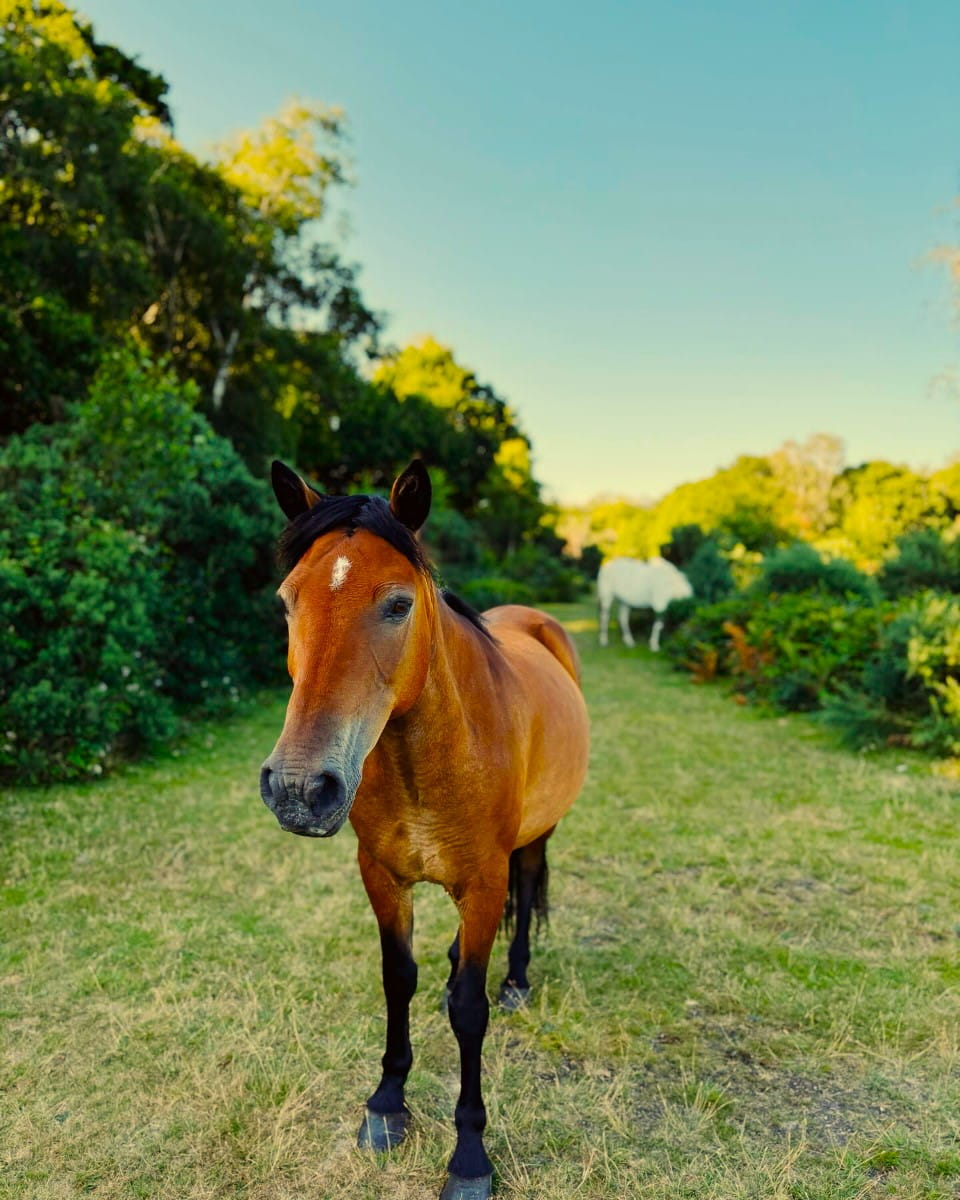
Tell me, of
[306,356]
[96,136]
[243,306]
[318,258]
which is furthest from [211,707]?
[318,258]

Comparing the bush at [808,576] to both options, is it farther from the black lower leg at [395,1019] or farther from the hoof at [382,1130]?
the hoof at [382,1130]

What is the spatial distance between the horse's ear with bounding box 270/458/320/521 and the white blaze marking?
0.30m

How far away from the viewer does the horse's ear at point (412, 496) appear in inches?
72.1

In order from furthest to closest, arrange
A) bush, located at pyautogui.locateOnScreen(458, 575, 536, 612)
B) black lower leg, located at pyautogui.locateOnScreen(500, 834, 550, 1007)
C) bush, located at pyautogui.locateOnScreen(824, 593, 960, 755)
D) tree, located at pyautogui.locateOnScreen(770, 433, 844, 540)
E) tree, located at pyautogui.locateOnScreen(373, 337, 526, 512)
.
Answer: tree, located at pyautogui.locateOnScreen(770, 433, 844, 540)
tree, located at pyautogui.locateOnScreen(373, 337, 526, 512)
bush, located at pyautogui.locateOnScreen(458, 575, 536, 612)
bush, located at pyautogui.locateOnScreen(824, 593, 960, 755)
black lower leg, located at pyautogui.locateOnScreen(500, 834, 550, 1007)

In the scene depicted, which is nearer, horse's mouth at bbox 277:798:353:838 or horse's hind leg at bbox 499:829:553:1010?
horse's mouth at bbox 277:798:353:838

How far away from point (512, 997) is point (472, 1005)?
1.10 m

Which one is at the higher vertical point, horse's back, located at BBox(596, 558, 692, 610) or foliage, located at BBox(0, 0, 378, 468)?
foliage, located at BBox(0, 0, 378, 468)

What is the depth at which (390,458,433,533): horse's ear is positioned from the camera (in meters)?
1.83

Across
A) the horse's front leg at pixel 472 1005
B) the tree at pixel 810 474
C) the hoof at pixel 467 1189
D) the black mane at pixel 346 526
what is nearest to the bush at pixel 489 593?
the horse's front leg at pixel 472 1005

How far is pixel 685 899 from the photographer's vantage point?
418 cm

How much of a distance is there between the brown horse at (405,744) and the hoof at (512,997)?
780 millimetres

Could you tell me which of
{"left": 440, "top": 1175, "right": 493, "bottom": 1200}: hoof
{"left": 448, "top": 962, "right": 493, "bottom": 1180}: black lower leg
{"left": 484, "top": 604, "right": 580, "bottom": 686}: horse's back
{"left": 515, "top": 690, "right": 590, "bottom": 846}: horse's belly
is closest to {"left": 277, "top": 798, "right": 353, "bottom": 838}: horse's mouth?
{"left": 448, "top": 962, "right": 493, "bottom": 1180}: black lower leg

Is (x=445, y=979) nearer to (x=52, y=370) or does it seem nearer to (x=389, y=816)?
(x=389, y=816)

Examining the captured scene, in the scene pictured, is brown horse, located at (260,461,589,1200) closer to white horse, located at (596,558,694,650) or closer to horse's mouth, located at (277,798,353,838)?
horse's mouth, located at (277,798,353,838)
